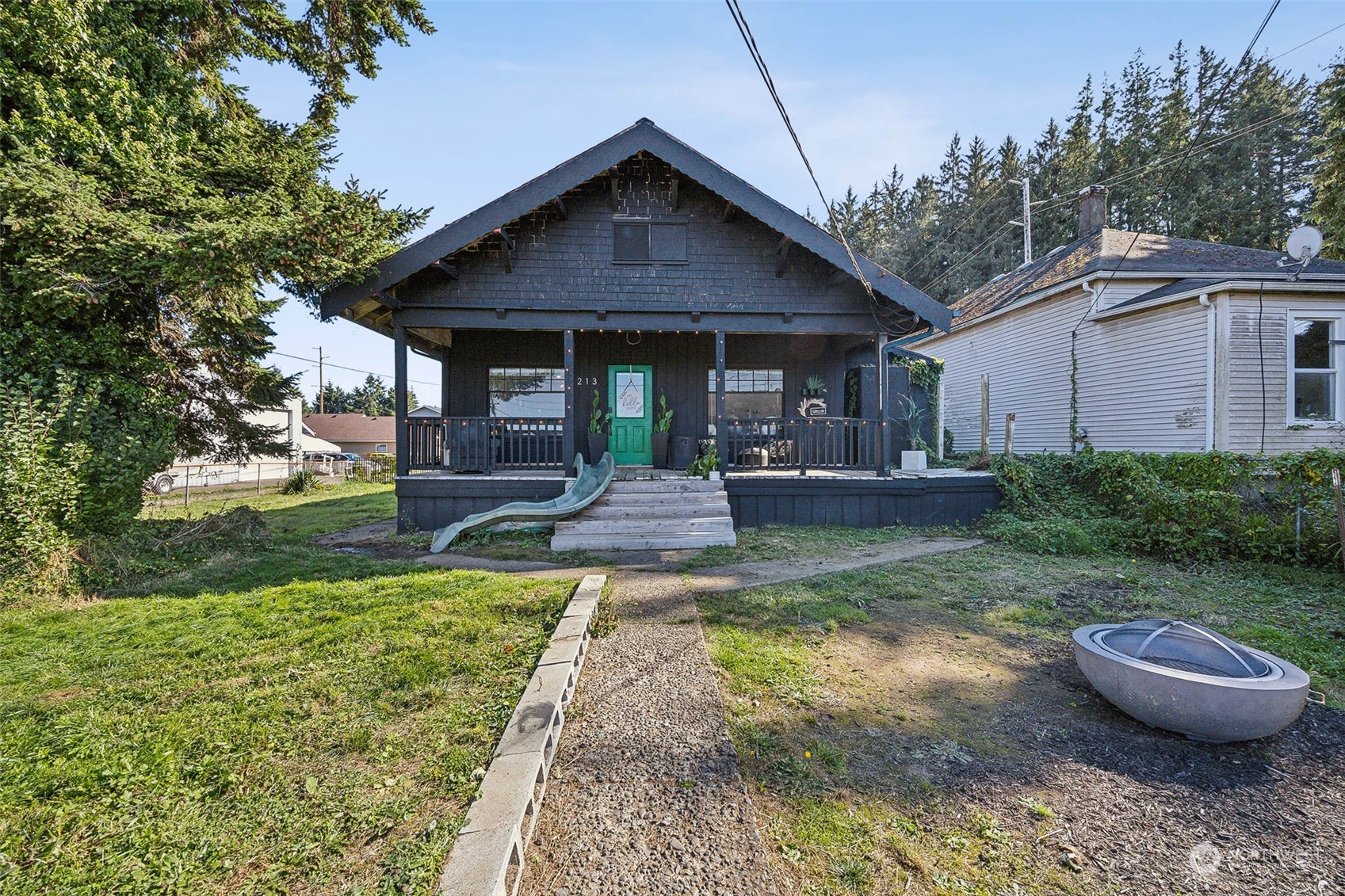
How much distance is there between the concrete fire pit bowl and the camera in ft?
8.34

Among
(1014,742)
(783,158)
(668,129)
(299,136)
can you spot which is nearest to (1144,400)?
(783,158)

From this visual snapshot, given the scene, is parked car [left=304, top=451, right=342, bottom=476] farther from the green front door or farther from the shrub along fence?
the shrub along fence

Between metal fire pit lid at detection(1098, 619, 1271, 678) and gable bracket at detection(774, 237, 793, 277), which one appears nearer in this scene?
metal fire pit lid at detection(1098, 619, 1271, 678)

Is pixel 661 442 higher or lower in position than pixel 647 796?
higher

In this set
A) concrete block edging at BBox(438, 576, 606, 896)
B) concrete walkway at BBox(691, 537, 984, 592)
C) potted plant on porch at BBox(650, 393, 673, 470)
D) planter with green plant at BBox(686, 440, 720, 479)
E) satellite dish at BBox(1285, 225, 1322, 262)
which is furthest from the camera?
potted plant on porch at BBox(650, 393, 673, 470)

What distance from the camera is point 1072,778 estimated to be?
238 centimetres

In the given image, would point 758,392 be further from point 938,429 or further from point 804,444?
point 938,429

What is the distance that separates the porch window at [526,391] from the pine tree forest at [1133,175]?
16964 millimetres

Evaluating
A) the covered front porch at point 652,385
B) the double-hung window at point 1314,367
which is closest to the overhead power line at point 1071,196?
the double-hung window at point 1314,367

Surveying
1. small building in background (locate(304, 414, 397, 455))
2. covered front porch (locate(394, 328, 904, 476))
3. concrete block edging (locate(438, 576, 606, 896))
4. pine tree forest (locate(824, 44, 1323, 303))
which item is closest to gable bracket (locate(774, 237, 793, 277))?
covered front porch (locate(394, 328, 904, 476))

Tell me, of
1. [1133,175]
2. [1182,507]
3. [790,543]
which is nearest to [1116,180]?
[1133,175]

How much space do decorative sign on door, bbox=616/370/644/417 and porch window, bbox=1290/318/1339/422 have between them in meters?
11.4

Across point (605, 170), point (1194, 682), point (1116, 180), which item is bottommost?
point (1194, 682)

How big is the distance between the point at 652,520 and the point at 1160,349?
10.4m
